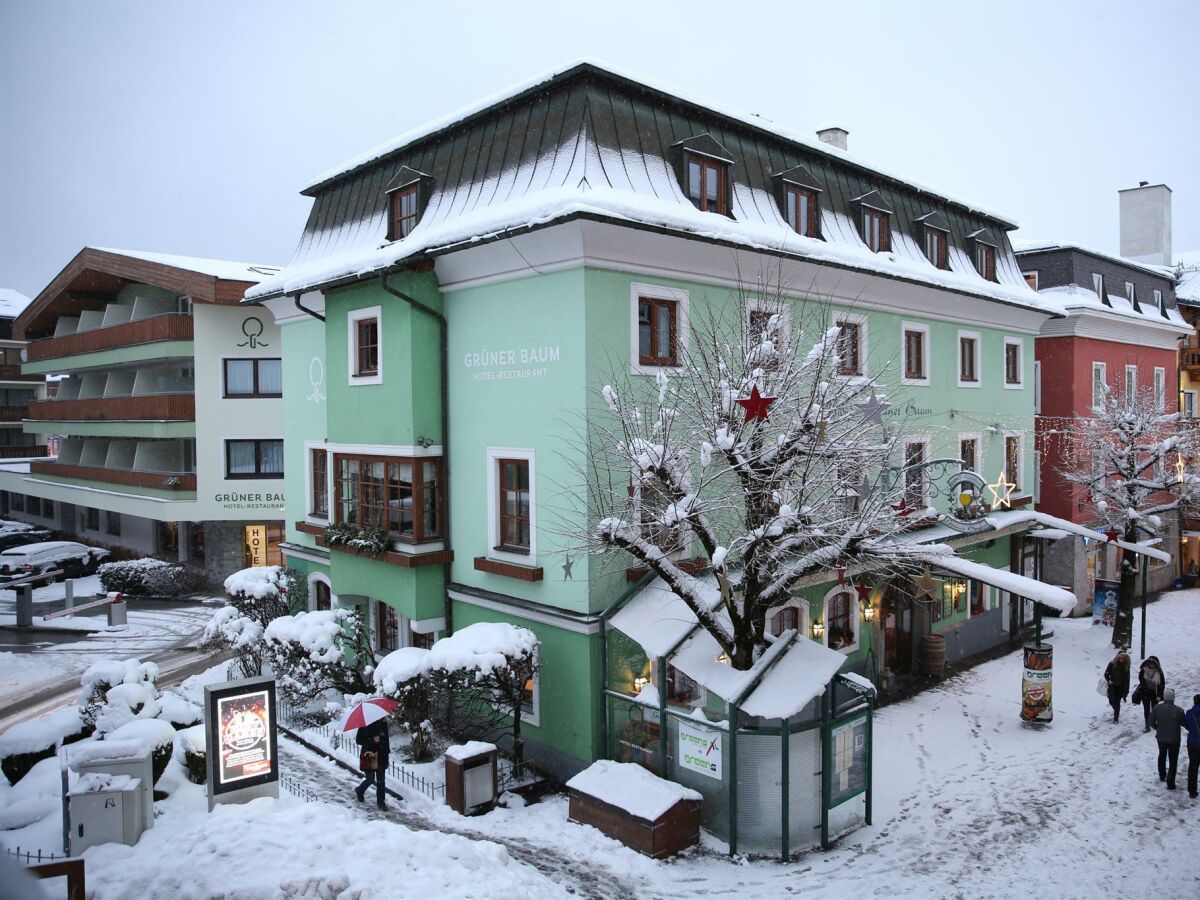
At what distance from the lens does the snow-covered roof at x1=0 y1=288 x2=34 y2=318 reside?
5631 cm

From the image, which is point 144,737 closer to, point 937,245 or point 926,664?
point 926,664

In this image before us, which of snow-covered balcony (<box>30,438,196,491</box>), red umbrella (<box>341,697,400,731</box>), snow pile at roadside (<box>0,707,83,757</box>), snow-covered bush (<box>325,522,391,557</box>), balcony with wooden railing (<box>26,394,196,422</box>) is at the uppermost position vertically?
balcony with wooden railing (<box>26,394,196,422</box>)

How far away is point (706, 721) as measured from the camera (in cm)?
1210

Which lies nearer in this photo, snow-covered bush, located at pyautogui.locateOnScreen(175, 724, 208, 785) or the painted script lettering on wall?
snow-covered bush, located at pyautogui.locateOnScreen(175, 724, 208, 785)

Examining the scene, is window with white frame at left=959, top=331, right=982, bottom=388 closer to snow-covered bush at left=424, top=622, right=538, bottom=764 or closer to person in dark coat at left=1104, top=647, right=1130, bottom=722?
person in dark coat at left=1104, top=647, right=1130, bottom=722

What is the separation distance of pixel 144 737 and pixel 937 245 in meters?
19.8

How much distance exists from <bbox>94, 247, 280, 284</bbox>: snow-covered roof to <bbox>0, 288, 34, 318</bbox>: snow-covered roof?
27843 mm

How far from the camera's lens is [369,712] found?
1272 centimetres

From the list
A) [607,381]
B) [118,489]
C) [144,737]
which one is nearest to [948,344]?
[607,381]

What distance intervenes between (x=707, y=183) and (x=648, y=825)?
418 inches

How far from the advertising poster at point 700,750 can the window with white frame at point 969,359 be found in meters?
13.5

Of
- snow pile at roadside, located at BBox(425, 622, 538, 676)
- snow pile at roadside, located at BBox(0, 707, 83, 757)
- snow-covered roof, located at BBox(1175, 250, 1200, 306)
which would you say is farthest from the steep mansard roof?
snow-covered roof, located at BBox(1175, 250, 1200, 306)

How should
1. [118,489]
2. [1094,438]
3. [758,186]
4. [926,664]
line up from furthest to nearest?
[118,489] < [1094,438] < [926,664] < [758,186]

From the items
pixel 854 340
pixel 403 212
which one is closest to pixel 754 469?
pixel 854 340
